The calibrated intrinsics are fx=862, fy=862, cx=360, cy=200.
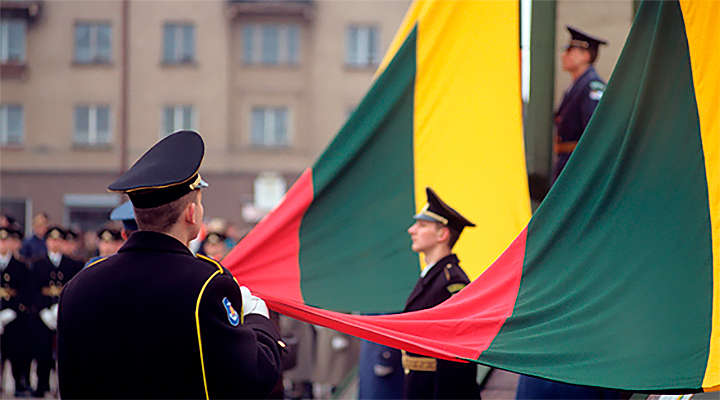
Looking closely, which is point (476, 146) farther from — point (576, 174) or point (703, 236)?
point (703, 236)

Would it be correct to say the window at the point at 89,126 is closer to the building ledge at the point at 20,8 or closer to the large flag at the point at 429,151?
the building ledge at the point at 20,8

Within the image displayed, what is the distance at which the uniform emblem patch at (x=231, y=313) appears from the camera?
96.2 inches

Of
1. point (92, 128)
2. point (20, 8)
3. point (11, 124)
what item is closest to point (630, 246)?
point (92, 128)

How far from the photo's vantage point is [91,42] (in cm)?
2319

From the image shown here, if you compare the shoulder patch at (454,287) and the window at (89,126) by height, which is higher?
the window at (89,126)

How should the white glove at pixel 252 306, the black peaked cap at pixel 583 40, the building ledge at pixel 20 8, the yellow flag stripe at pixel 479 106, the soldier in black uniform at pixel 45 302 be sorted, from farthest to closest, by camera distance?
1. the building ledge at pixel 20 8
2. the soldier in black uniform at pixel 45 302
3. the black peaked cap at pixel 583 40
4. the yellow flag stripe at pixel 479 106
5. the white glove at pixel 252 306

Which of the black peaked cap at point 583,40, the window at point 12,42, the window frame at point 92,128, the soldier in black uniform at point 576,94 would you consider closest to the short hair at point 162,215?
the soldier in black uniform at point 576,94

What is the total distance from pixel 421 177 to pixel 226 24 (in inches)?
739

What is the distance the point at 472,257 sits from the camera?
527 centimetres

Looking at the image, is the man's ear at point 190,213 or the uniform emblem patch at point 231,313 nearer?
the uniform emblem patch at point 231,313

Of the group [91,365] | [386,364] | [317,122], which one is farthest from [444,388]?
[317,122]

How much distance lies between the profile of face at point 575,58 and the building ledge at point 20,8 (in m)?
19.7

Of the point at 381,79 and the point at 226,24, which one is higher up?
the point at 226,24

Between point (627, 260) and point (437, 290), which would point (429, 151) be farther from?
point (627, 260)
